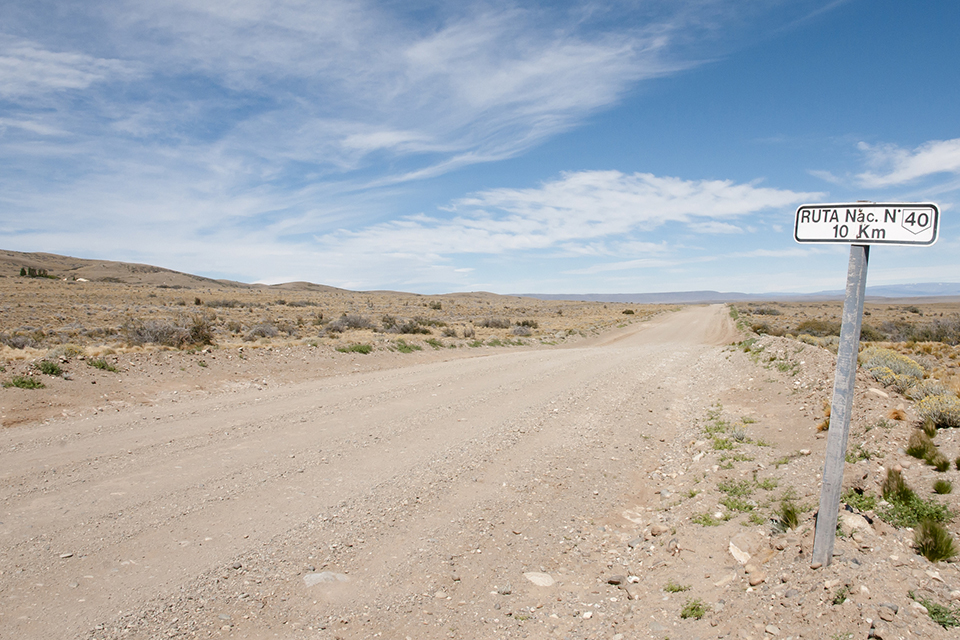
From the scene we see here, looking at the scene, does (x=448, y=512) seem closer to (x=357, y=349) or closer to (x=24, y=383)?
(x=24, y=383)

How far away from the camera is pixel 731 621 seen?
11.9 feet

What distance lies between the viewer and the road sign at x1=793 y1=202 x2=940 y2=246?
3.29 meters

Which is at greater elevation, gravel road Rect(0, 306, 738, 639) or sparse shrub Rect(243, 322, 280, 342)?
sparse shrub Rect(243, 322, 280, 342)

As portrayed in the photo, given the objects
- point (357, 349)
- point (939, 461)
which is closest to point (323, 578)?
point (939, 461)

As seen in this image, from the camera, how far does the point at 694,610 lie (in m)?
3.85

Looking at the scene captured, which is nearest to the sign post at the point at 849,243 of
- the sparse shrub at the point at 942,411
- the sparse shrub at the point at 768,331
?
the sparse shrub at the point at 942,411

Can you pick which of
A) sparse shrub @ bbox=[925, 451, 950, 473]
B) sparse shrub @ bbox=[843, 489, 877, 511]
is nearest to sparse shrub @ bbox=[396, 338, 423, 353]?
sparse shrub @ bbox=[843, 489, 877, 511]

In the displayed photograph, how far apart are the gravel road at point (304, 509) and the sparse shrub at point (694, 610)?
106 cm

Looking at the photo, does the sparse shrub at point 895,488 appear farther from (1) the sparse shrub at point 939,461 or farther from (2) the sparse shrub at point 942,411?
(2) the sparse shrub at point 942,411

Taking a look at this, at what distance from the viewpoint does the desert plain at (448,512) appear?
3.82 m

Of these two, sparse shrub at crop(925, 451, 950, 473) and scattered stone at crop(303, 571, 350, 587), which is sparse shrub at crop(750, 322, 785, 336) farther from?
scattered stone at crop(303, 571, 350, 587)

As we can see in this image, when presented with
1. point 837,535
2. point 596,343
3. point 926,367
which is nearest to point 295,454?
point 837,535

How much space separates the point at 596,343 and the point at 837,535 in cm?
2533

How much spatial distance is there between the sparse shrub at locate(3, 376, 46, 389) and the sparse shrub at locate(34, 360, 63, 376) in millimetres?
440
